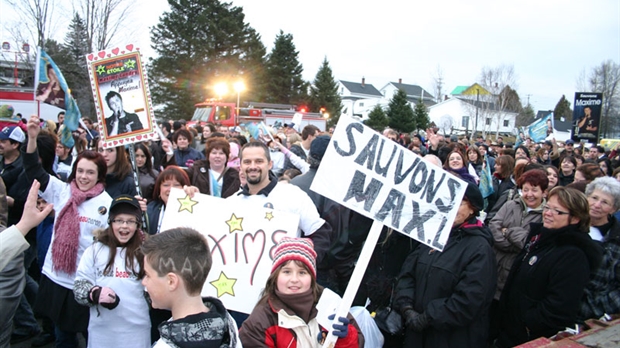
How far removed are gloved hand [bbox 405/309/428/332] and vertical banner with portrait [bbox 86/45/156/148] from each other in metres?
2.83

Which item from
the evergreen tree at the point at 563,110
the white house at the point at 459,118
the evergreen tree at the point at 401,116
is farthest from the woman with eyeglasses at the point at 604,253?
the evergreen tree at the point at 563,110

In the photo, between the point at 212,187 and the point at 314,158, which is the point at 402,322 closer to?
the point at 314,158

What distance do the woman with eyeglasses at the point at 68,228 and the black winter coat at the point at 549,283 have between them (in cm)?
358

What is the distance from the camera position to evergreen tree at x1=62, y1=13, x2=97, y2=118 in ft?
63.5

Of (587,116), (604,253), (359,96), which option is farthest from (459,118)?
(604,253)

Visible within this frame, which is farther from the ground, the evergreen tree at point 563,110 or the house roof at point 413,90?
the house roof at point 413,90

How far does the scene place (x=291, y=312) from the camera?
8.84ft

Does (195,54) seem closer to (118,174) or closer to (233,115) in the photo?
(233,115)

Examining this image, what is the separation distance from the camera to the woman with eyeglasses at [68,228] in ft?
12.4

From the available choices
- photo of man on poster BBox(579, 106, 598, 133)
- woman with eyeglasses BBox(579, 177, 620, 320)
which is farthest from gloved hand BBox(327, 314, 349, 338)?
photo of man on poster BBox(579, 106, 598, 133)

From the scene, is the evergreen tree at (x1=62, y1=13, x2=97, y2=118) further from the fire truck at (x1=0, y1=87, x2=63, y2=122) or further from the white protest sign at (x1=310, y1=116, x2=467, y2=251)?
the white protest sign at (x1=310, y1=116, x2=467, y2=251)

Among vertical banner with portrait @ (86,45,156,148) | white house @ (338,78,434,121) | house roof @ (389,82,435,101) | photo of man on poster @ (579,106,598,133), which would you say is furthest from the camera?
house roof @ (389,82,435,101)

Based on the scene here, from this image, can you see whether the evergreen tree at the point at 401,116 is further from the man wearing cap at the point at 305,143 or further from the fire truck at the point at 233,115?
the man wearing cap at the point at 305,143

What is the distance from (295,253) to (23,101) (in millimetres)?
18958
